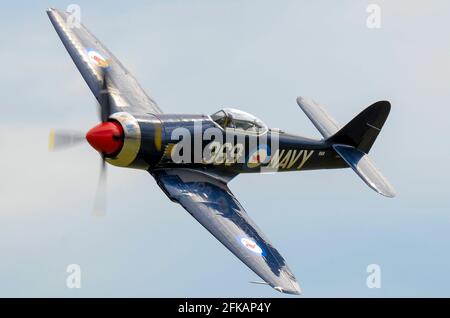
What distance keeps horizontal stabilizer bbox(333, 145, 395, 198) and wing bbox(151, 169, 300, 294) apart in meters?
3.53

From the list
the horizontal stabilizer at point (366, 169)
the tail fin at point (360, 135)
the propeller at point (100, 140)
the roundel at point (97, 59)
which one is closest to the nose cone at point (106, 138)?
the propeller at point (100, 140)

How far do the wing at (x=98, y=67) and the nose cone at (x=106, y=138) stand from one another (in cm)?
229

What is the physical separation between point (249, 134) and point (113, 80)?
4.51 meters

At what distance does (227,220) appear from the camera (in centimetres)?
2441

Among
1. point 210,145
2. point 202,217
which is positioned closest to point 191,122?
point 210,145

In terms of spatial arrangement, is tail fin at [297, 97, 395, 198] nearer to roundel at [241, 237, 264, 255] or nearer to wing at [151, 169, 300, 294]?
wing at [151, 169, 300, 294]

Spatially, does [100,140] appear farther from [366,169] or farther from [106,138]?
[366,169]

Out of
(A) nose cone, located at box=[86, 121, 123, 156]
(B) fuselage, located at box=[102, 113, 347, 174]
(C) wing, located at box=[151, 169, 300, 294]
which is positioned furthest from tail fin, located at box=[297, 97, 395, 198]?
(A) nose cone, located at box=[86, 121, 123, 156]

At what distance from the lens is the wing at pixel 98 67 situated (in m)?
27.6

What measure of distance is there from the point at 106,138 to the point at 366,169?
707 centimetres

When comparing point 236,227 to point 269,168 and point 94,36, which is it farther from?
point 94,36

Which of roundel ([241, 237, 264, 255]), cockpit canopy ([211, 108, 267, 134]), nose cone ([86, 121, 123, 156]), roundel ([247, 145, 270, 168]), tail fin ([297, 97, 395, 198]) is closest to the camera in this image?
roundel ([241, 237, 264, 255])

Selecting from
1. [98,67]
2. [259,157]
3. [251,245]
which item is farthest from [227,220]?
[98,67]

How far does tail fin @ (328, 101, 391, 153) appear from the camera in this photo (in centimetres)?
2770
